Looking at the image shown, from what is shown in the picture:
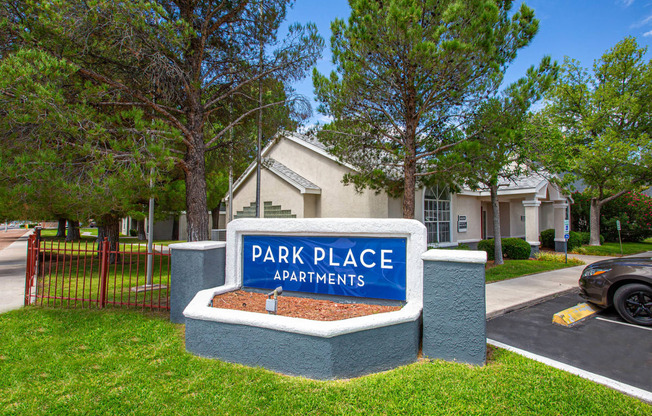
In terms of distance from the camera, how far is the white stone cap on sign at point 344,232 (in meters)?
4.86

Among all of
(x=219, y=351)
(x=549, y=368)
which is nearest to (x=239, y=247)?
(x=219, y=351)

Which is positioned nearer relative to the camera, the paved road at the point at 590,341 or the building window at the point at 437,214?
the paved road at the point at 590,341

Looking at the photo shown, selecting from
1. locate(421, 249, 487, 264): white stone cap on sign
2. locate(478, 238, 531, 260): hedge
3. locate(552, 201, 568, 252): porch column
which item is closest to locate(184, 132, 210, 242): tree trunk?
locate(421, 249, 487, 264): white stone cap on sign

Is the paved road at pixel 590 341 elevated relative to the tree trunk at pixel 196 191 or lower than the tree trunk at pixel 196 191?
lower

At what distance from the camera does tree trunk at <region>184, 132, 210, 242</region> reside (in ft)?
30.9

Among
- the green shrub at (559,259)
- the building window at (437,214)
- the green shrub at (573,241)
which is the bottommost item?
the green shrub at (559,259)

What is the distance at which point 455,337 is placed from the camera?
4.43 meters

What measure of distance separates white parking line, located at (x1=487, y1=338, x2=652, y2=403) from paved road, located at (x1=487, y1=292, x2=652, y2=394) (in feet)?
0.52

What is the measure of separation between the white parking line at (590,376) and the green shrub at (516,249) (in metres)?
11.8

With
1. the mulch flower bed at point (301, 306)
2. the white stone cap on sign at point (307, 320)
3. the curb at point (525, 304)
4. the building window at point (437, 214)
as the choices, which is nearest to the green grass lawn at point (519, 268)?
the curb at point (525, 304)

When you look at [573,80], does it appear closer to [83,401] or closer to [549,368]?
[549,368]

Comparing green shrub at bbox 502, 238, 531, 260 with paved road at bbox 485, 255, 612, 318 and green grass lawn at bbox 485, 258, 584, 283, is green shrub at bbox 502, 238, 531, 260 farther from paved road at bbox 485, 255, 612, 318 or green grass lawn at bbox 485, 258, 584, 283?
paved road at bbox 485, 255, 612, 318

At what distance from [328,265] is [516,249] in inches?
514

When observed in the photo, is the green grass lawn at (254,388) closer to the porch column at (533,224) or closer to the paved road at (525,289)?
the paved road at (525,289)
